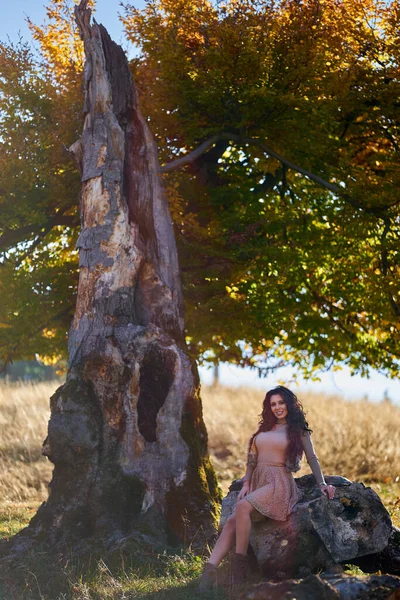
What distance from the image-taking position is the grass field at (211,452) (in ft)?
27.4

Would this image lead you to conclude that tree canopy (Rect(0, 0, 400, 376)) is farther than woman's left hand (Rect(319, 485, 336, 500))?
Yes

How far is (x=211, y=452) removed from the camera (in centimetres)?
2098

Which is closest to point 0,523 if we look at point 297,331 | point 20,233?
point 20,233

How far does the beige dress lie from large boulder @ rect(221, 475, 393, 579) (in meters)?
0.18

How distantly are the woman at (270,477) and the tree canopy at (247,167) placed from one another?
5854 millimetres

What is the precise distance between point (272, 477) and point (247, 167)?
9077 mm

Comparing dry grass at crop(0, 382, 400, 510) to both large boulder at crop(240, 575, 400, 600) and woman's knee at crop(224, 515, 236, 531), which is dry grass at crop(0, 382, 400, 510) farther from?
large boulder at crop(240, 575, 400, 600)

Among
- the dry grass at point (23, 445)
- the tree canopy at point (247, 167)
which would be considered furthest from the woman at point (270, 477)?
the dry grass at point (23, 445)

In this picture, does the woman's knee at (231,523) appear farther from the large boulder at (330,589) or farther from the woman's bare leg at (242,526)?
the large boulder at (330,589)

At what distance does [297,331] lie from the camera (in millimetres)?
15594

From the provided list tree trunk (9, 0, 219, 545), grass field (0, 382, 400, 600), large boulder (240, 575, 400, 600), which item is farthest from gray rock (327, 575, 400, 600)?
tree trunk (9, 0, 219, 545)

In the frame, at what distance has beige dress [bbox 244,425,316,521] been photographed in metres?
7.80

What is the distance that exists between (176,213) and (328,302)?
4.29 m

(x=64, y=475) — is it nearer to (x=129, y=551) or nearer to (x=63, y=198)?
(x=129, y=551)
